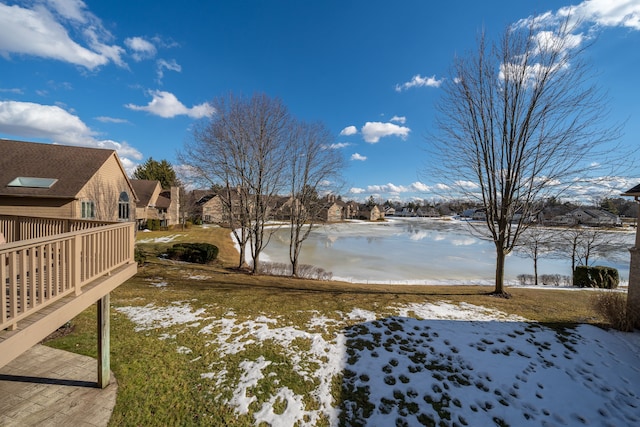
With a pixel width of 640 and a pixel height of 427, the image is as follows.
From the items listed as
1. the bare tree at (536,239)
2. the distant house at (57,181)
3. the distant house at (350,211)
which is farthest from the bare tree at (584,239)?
the distant house at (350,211)

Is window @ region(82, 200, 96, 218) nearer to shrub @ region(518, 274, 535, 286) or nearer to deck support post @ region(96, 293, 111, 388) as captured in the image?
deck support post @ region(96, 293, 111, 388)

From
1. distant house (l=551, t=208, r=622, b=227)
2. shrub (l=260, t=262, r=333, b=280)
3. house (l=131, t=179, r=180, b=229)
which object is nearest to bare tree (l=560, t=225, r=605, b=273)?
distant house (l=551, t=208, r=622, b=227)

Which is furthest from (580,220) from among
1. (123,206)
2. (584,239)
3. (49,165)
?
(49,165)

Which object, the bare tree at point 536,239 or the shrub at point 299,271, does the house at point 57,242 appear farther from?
the bare tree at point 536,239

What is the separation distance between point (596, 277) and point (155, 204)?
4170 cm

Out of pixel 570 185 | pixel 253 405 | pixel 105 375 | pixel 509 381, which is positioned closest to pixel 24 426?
pixel 105 375

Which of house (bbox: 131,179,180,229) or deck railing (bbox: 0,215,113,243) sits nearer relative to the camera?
deck railing (bbox: 0,215,113,243)

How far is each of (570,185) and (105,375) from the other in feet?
43.9

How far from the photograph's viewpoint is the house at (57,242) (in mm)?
2580

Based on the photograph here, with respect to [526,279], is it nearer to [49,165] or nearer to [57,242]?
[57,242]

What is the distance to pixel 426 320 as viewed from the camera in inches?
277

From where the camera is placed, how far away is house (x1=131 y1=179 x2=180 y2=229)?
3048 cm

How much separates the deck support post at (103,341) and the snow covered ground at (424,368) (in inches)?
51.8

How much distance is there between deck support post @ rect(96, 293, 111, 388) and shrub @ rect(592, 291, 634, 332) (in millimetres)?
11700
